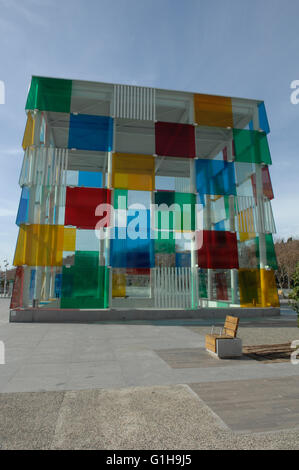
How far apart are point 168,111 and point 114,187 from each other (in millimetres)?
6765

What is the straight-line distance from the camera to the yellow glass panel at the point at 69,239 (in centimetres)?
1714

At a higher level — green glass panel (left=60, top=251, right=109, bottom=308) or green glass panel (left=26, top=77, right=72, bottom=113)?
green glass panel (left=26, top=77, right=72, bottom=113)

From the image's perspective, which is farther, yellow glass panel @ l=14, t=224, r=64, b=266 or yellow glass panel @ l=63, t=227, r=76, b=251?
yellow glass panel @ l=63, t=227, r=76, b=251

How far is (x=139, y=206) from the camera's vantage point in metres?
18.3

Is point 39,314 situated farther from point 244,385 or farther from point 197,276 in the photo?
point 244,385

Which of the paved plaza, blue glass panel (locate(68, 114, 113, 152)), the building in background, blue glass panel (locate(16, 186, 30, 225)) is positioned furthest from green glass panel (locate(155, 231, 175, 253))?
the paved plaza

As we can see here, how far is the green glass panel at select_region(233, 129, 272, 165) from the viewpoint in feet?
66.3

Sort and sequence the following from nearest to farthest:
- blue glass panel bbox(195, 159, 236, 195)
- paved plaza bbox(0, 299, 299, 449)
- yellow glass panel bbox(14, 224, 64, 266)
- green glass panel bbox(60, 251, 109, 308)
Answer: paved plaza bbox(0, 299, 299, 449) → green glass panel bbox(60, 251, 109, 308) → yellow glass panel bbox(14, 224, 64, 266) → blue glass panel bbox(195, 159, 236, 195)

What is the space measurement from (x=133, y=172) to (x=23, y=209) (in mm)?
6499

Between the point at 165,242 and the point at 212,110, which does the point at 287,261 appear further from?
the point at 165,242

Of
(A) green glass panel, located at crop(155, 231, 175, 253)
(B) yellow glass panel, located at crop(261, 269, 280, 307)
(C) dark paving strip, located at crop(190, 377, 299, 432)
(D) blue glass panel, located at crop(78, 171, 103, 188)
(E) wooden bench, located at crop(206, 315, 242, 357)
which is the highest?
(D) blue glass panel, located at crop(78, 171, 103, 188)

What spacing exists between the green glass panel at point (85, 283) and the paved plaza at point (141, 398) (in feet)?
20.9

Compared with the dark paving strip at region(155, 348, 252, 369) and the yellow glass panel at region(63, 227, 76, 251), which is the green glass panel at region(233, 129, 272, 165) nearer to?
the yellow glass panel at region(63, 227, 76, 251)

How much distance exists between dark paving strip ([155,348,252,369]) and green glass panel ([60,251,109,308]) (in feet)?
26.9
